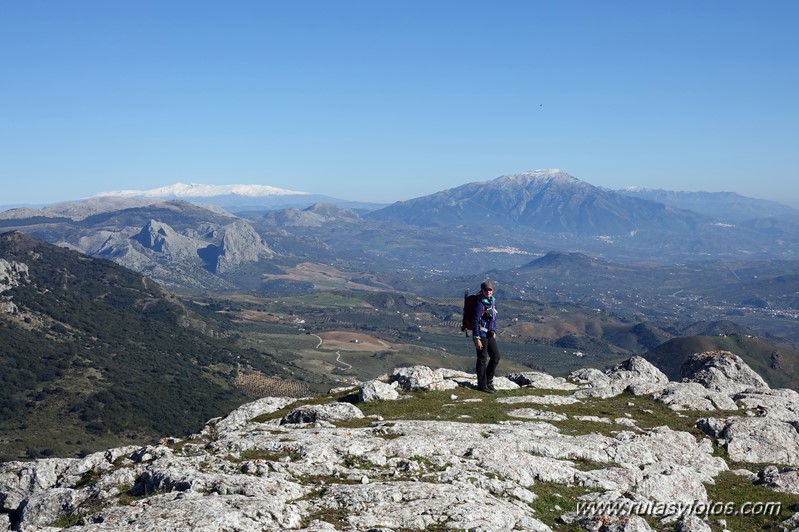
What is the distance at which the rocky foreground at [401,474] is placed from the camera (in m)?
21.6

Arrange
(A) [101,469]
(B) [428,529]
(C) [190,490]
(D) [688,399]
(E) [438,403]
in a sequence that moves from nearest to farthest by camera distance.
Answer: (B) [428,529], (C) [190,490], (A) [101,469], (E) [438,403], (D) [688,399]

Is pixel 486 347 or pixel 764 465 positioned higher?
pixel 486 347

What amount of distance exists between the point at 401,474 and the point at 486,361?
64.3 feet

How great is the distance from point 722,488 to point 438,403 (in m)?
17.7

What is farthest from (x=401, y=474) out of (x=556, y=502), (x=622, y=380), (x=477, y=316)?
(x=622, y=380)

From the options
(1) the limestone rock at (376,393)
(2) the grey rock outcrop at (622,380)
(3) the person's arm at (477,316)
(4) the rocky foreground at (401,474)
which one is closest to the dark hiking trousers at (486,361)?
(3) the person's arm at (477,316)

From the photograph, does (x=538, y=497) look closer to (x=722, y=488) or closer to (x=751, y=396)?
(x=722, y=488)

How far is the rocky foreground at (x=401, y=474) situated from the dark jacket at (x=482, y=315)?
16.4 ft

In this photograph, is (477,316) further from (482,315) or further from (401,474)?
(401,474)

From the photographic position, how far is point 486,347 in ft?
139

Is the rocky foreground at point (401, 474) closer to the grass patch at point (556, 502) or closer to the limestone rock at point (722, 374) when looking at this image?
the grass patch at point (556, 502)

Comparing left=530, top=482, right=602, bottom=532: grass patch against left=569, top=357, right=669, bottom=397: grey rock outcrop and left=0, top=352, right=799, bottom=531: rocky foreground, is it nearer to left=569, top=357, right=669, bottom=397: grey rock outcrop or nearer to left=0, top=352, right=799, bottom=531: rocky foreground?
left=0, top=352, right=799, bottom=531: rocky foreground

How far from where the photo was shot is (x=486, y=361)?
44688mm

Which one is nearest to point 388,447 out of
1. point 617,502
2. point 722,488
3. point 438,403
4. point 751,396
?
point 617,502
